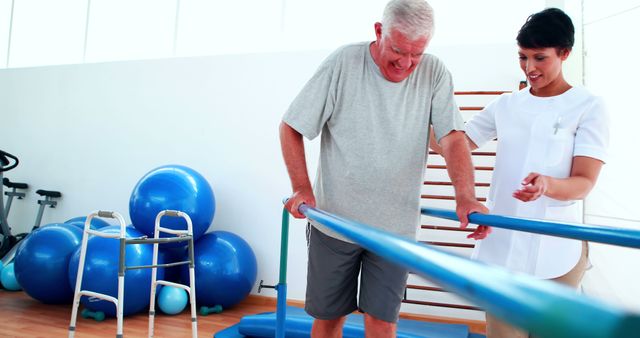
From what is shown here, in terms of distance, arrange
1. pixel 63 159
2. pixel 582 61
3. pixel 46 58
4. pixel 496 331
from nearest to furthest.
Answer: pixel 496 331 → pixel 582 61 → pixel 63 159 → pixel 46 58

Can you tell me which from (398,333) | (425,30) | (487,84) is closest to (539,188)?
(425,30)

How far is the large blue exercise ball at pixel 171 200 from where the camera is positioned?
3662 millimetres

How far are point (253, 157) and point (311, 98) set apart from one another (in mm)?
2847

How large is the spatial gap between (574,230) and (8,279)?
460 cm

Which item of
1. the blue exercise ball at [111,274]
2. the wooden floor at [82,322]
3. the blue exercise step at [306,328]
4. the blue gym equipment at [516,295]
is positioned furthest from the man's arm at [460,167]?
the blue exercise ball at [111,274]

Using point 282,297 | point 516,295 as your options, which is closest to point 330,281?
point 282,297

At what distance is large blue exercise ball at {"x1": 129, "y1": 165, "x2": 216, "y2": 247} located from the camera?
3.66 metres

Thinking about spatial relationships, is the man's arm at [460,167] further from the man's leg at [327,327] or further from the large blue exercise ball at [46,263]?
the large blue exercise ball at [46,263]

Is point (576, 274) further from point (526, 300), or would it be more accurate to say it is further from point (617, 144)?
point (617, 144)

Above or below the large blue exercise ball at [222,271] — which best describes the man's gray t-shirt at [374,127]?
above

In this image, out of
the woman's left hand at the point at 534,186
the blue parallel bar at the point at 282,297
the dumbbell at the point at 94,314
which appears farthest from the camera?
the dumbbell at the point at 94,314

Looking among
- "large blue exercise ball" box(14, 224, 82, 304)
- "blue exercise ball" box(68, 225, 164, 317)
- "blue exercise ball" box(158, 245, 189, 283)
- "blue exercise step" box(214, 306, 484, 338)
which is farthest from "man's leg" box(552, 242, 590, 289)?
"large blue exercise ball" box(14, 224, 82, 304)

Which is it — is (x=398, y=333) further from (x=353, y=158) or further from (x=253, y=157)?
(x=253, y=157)

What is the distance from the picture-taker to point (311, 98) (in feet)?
5.28
